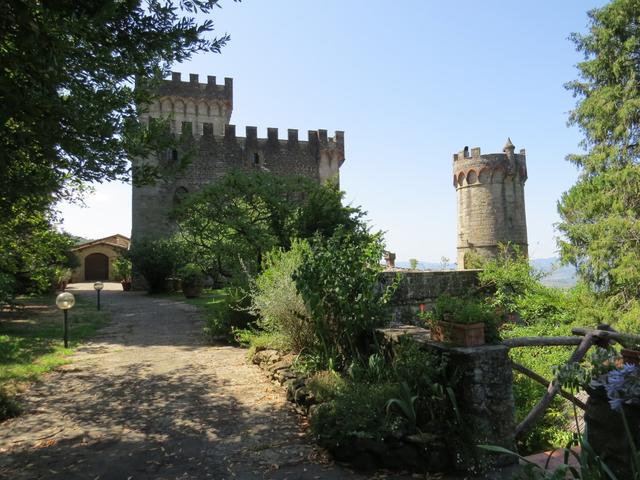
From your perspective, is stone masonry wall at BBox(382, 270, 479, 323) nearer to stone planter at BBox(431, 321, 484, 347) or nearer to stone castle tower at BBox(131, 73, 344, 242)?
stone planter at BBox(431, 321, 484, 347)

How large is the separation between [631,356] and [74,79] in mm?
4961

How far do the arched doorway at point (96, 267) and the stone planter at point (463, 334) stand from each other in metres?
38.3

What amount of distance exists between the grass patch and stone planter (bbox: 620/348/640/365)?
5537mm

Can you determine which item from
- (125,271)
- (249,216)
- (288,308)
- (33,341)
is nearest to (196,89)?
(125,271)

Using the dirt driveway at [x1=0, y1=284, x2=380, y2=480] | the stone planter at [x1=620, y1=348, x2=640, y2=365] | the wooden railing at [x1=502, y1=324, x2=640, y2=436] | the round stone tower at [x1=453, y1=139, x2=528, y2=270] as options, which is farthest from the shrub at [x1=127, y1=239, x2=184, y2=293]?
the round stone tower at [x1=453, y1=139, x2=528, y2=270]

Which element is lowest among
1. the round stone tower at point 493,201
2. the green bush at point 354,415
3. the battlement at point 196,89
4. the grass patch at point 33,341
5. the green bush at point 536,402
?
the green bush at point 536,402

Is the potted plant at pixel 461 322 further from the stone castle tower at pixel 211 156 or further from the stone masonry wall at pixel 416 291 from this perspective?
the stone castle tower at pixel 211 156

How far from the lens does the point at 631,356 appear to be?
2641 mm

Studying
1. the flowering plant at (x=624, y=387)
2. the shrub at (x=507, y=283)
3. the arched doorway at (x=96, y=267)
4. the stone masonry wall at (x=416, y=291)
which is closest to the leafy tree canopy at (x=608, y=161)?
the shrub at (x=507, y=283)

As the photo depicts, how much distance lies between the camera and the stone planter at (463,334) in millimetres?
3604

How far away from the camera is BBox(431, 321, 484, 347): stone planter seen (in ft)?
11.8

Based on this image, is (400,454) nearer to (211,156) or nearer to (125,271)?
(211,156)

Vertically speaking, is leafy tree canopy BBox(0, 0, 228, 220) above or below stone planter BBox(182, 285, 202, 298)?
above

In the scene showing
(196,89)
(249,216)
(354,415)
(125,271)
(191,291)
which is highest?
(196,89)
